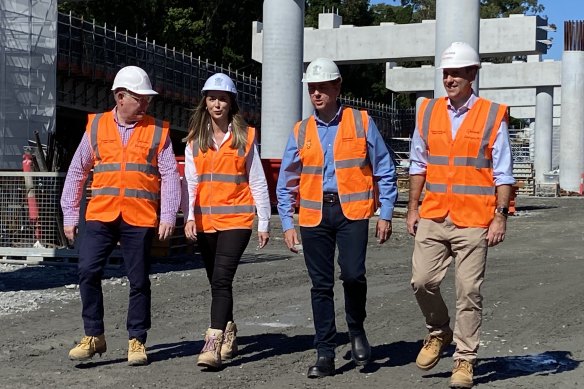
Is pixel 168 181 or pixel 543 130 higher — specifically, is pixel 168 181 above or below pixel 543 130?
below

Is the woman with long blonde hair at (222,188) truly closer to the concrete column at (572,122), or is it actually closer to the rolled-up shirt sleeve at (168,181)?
the rolled-up shirt sleeve at (168,181)

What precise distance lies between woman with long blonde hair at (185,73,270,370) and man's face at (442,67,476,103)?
5.04 feet

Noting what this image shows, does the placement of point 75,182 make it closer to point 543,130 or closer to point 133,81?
point 133,81

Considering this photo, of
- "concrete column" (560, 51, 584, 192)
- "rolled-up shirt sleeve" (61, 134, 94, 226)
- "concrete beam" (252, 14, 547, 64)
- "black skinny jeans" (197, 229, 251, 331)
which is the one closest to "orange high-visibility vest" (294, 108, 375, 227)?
"black skinny jeans" (197, 229, 251, 331)

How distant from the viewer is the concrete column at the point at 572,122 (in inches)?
2101

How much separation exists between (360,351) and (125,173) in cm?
209

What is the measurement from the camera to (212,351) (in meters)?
7.93

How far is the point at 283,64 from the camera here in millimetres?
26688

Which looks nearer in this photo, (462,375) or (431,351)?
(462,375)

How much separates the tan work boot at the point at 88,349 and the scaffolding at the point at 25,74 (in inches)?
788

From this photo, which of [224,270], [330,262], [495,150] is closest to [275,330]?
[224,270]

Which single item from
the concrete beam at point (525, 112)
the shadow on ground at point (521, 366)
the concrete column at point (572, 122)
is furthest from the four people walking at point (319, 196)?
the concrete beam at point (525, 112)

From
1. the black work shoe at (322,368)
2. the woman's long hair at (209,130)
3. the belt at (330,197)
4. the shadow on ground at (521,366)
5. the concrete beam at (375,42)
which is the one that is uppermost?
the concrete beam at (375,42)

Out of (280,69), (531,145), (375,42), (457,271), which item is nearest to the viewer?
(457,271)
